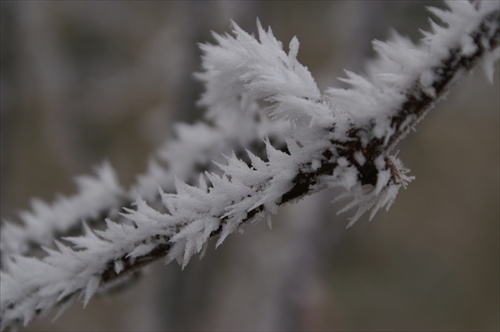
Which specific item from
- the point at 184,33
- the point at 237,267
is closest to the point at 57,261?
the point at 184,33

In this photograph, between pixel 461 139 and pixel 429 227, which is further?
pixel 461 139

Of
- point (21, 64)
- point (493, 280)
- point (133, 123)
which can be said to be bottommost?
point (493, 280)

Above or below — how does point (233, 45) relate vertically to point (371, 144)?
above

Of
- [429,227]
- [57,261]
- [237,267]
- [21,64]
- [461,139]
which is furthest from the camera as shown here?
[461,139]

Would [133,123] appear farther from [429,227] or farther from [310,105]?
[310,105]

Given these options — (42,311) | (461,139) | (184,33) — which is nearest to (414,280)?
(461,139)

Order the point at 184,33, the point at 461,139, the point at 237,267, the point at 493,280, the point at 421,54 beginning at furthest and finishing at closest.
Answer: the point at 461,139 → the point at 493,280 → the point at 237,267 → the point at 184,33 → the point at 421,54

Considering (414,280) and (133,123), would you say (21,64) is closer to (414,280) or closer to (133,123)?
(133,123)
